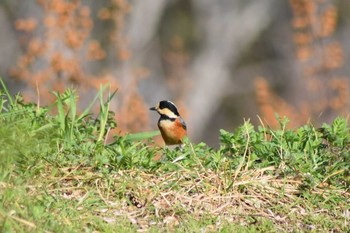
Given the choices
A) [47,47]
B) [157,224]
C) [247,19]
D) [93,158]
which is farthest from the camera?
[247,19]

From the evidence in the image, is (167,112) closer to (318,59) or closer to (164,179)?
(164,179)

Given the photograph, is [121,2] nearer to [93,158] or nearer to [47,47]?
[47,47]

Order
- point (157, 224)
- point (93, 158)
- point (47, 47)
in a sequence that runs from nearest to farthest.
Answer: point (157, 224) < point (93, 158) < point (47, 47)

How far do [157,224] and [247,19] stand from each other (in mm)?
22327

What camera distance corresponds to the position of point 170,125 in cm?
943

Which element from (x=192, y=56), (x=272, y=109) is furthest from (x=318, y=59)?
(x=192, y=56)

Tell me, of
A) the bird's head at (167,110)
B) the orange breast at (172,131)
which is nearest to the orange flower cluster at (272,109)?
the bird's head at (167,110)

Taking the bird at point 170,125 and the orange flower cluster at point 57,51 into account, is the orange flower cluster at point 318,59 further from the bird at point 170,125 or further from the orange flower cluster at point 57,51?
the bird at point 170,125

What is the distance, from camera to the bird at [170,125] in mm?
9312

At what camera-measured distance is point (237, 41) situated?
28.9 m

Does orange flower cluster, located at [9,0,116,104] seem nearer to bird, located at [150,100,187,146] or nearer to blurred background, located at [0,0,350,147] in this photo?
blurred background, located at [0,0,350,147]

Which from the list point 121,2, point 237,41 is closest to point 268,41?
point 237,41

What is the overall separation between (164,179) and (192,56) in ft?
72.6

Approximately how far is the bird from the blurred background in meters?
6.50
